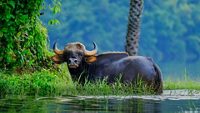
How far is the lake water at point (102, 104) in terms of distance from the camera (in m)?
14.8

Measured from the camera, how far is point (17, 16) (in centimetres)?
1958

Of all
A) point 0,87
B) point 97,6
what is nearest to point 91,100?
point 0,87

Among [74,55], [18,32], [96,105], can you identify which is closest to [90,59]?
[74,55]

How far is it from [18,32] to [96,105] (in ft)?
15.7

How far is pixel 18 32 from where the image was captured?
20203mm

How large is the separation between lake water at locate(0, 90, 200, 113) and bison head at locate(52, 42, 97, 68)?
87.2 inches

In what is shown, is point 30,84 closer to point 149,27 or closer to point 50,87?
point 50,87

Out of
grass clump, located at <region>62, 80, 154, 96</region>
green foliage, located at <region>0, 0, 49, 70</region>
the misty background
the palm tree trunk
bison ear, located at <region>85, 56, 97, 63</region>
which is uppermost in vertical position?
the misty background

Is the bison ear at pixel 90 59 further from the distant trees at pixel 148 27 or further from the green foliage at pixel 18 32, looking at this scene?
the distant trees at pixel 148 27

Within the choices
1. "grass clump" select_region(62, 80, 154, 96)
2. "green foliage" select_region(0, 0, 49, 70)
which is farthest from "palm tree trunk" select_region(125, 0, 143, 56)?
"grass clump" select_region(62, 80, 154, 96)

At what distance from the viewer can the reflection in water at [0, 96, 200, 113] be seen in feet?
48.7

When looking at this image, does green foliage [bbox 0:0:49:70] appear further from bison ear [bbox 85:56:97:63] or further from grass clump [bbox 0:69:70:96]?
bison ear [bbox 85:56:97:63]

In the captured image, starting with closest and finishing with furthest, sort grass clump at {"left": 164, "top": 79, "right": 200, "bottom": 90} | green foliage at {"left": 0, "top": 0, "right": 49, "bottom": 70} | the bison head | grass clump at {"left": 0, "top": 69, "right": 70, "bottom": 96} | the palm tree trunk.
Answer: grass clump at {"left": 0, "top": 69, "right": 70, "bottom": 96} → green foliage at {"left": 0, "top": 0, "right": 49, "bottom": 70} → the bison head → grass clump at {"left": 164, "top": 79, "right": 200, "bottom": 90} → the palm tree trunk

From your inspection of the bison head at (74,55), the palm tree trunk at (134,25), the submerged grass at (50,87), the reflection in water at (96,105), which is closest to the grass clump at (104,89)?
the submerged grass at (50,87)
